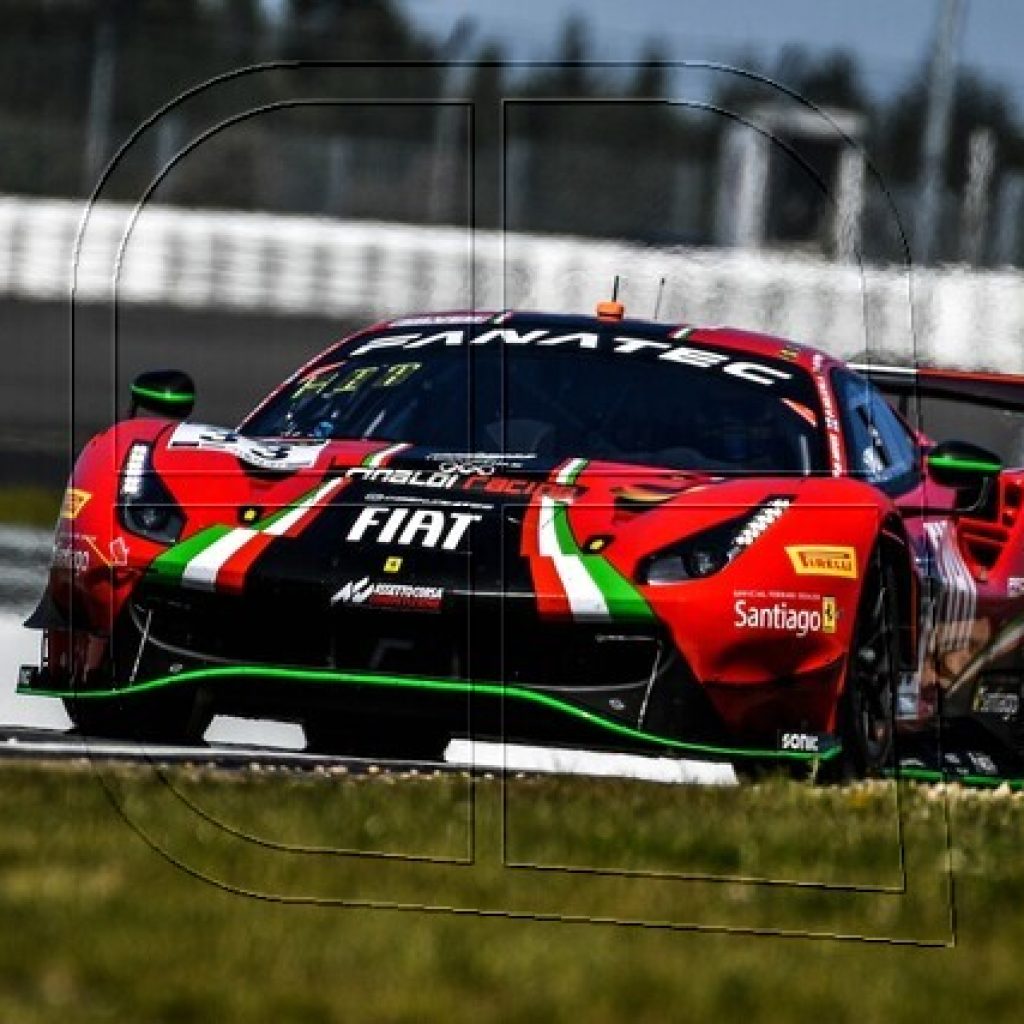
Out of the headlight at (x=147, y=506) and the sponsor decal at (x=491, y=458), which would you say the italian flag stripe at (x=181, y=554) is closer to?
the headlight at (x=147, y=506)

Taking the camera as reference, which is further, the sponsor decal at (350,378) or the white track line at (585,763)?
the sponsor decal at (350,378)

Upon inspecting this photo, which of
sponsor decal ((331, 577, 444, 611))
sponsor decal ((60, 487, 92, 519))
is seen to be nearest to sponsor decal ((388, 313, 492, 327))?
sponsor decal ((331, 577, 444, 611))

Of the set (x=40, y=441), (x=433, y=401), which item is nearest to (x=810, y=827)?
(x=433, y=401)

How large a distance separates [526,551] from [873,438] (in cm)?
79

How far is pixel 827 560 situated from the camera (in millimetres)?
5129

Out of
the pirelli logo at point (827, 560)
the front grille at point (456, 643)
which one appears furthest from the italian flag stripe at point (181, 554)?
the pirelli logo at point (827, 560)

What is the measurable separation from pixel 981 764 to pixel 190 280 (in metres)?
2.07

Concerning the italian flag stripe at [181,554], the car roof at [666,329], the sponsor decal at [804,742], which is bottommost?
the sponsor decal at [804,742]

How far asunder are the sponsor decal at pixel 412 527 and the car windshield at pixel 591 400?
0.15 metres

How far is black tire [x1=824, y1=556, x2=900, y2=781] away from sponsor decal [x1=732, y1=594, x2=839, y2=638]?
6 cm

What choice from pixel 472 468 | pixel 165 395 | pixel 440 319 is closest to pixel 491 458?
pixel 472 468

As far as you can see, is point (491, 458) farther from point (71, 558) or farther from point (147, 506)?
point (71, 558)

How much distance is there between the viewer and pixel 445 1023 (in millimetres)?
4152

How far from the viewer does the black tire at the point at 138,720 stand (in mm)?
5418
